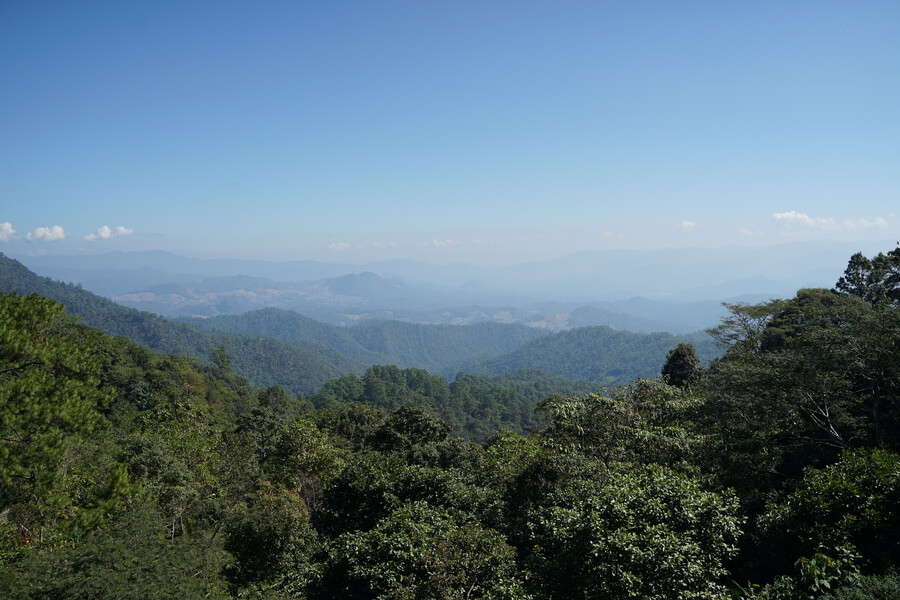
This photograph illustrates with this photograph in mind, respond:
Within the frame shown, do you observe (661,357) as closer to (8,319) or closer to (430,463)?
(430,463)

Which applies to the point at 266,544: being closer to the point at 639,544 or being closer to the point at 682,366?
the point at 639,544

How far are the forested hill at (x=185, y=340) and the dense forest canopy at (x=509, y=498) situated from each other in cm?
11155

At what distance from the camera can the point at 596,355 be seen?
558 feet

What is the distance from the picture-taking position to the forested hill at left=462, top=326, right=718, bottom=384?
5851 inches

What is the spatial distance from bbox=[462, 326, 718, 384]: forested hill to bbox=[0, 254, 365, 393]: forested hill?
237ft

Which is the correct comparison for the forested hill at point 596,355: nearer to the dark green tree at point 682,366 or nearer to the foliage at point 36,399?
the dark green tree at point 682,366

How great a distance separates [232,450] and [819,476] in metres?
18.0

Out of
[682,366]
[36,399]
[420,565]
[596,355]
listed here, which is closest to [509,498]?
[420,565]

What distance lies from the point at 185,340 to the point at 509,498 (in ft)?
442

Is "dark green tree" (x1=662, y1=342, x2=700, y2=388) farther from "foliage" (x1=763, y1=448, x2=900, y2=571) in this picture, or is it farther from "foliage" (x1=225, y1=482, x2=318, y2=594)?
"foliage" (x1=225, y1=482, x2=318, y2=594)

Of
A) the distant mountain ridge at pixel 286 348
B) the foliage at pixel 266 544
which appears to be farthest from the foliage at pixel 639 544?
the distant mountain ridge at pixel 286 348

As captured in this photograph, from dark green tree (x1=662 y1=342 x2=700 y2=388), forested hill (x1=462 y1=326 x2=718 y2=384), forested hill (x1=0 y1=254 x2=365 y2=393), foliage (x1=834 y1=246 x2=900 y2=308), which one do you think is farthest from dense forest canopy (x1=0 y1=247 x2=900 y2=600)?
forested hill (x1=462 y1=326 x2=718 y2=384)

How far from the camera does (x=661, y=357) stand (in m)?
150

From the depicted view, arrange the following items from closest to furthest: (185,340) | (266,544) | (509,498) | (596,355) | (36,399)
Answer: (36,399), (266,544), (509,498), (185,340), (596,355)
